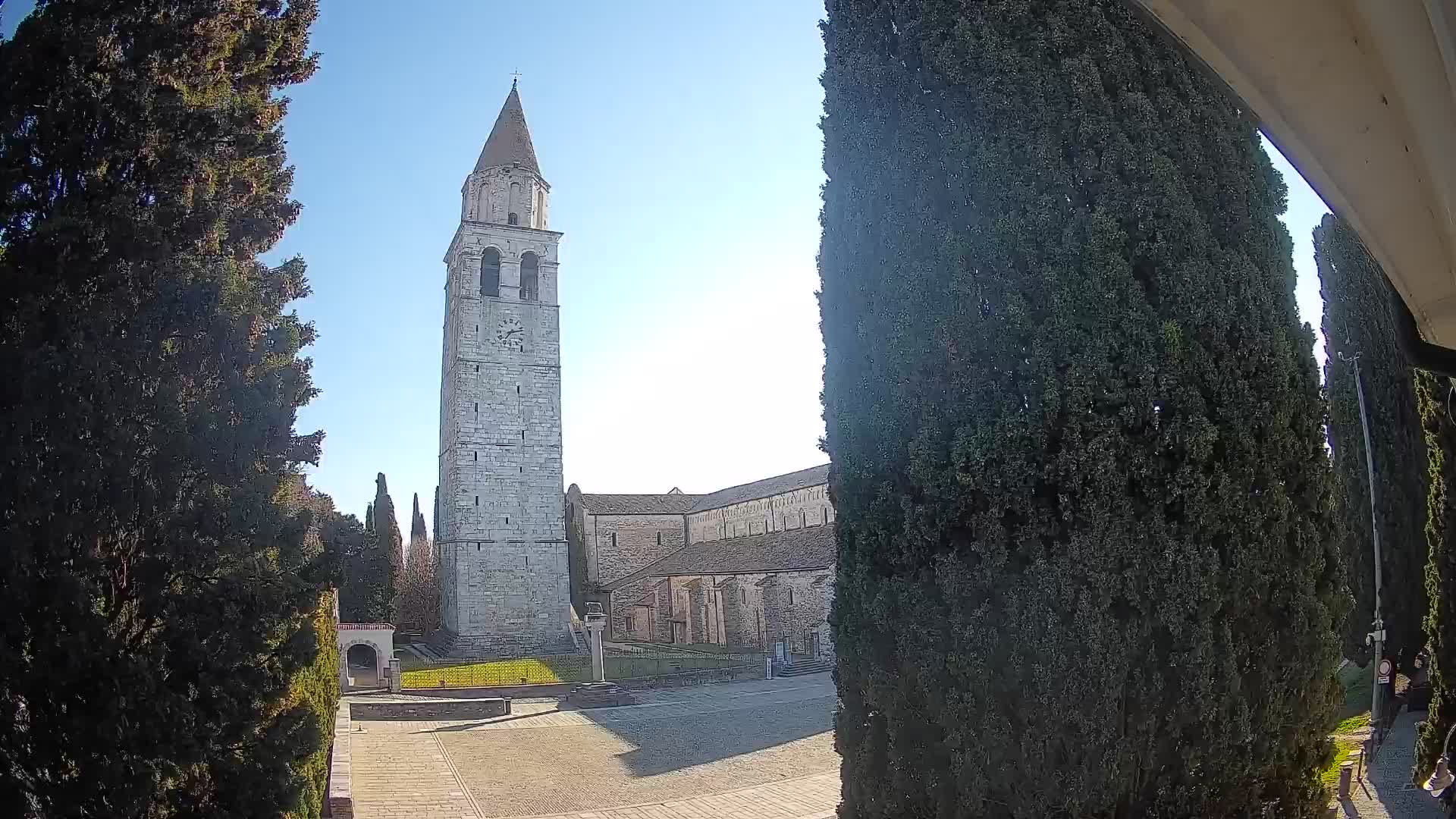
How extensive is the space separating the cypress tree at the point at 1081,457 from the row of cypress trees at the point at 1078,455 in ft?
0.05

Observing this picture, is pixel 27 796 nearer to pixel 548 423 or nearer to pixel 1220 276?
pixel 1220 276

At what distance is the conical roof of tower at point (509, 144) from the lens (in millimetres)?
36719

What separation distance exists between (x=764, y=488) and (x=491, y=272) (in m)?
16.9

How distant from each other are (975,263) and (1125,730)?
271 centimetres

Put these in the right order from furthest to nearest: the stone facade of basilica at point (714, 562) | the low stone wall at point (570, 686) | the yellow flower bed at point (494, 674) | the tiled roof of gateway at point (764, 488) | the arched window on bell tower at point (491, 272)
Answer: the tiled roof of gateway at point (764, 488)
the arched window on bell tower at point (491, 272)
the stone facade of basilica at point (714, 562)
the yellow flower bed at point (494, 674)
the low stone wall at point (570, 686)

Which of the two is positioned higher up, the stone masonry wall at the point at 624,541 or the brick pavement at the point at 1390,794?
the stone masonry wall at the point at 624,541

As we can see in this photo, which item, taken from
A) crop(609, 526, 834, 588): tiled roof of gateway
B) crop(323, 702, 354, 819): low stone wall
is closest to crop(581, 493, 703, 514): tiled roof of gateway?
crop(609, 526, 834, 588): tiled roof of gateway

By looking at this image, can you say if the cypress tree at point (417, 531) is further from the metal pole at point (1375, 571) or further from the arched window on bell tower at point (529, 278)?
the metal pole at point (1375, 571)

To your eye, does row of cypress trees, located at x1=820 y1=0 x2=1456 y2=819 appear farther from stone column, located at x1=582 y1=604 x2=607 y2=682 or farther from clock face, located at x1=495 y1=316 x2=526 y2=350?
clock face, located at x1=495 y1=316 x2=526 y2=350

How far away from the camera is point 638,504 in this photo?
4812 cm

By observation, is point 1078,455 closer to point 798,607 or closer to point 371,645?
point 371,645

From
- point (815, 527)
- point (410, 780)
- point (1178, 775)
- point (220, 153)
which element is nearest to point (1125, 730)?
point (1178, 775)

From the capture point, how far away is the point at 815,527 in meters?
34.4

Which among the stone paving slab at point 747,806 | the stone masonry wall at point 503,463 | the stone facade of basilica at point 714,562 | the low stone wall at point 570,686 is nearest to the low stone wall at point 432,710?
the low stone wall at point 570,686
